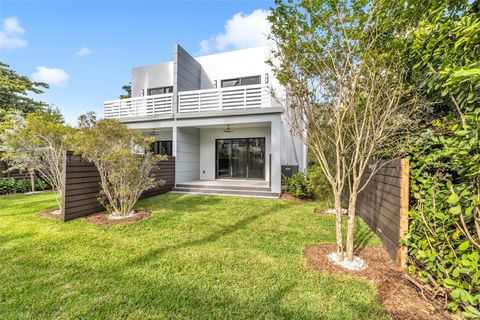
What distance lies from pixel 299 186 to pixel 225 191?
10.6ft

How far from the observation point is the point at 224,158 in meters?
13.2

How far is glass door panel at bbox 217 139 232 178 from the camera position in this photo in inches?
517

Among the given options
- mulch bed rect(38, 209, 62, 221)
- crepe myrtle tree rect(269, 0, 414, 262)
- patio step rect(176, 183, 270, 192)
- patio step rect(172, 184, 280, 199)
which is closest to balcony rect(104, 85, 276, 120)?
patio step rect(176, 183, 270, 192)

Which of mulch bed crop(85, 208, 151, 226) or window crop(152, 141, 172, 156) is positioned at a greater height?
window crop(152, 141, 172, 156)

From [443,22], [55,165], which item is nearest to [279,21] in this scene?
[443,22]

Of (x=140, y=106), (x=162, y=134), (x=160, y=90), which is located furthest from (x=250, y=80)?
(x=162, y=134)

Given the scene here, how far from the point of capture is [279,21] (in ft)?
11.8

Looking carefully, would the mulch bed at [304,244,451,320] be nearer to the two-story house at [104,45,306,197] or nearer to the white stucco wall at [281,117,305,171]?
the two-story house at [104,45,306,197]

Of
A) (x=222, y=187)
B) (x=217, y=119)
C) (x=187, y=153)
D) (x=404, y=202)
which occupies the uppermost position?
(x=217, y=119)

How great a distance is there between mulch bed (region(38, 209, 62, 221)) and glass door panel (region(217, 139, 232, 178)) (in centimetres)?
809

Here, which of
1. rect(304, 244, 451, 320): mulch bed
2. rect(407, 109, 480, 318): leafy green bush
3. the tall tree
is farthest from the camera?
the tall tree

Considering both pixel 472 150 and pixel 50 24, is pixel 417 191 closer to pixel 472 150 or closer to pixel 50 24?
pixel 472 150

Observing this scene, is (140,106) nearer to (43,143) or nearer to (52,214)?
(43,143)

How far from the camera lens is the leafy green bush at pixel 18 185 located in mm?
9234
